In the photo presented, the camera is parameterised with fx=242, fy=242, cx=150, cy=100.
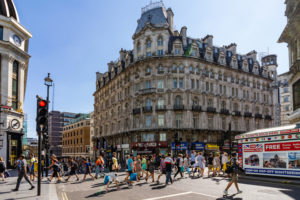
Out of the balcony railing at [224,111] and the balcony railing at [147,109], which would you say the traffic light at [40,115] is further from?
the balcony railing at [224,111]

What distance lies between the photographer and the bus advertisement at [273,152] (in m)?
14.6

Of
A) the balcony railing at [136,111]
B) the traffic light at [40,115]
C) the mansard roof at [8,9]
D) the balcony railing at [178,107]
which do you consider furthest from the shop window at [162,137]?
the traffic light at [40,115]

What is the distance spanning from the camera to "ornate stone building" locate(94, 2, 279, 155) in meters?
39.0

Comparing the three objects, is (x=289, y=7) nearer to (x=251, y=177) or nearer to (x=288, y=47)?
(x=288, y=47)

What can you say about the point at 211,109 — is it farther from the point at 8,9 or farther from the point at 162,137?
the point at 8,9

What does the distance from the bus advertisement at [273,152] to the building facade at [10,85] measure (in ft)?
85.6

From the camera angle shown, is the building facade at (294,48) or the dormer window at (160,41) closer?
the building facade at (294,48)

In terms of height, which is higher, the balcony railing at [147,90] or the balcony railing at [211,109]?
the balcony railing at [147,90]

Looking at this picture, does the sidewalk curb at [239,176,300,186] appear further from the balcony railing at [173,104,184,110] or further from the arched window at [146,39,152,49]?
the arched window at [146,39,152,49]

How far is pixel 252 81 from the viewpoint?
165ft

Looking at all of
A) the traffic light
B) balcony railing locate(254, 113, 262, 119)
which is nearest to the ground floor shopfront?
balcony railing locate(254, 113, 262, 119)

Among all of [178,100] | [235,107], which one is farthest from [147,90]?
[235,107]

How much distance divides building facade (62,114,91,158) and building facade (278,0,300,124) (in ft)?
200

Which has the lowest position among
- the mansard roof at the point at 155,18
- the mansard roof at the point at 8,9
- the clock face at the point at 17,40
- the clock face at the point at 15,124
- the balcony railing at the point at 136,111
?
the clock face at the point at 15,124
